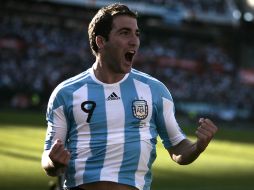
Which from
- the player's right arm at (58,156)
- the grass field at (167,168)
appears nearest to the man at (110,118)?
the player's right arm at (58,156)

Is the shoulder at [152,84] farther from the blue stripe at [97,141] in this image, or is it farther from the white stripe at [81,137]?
the white stripe at [81,137]

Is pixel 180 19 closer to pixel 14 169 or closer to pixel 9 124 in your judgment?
pixel 9 124

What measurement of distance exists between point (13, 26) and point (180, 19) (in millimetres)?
11051

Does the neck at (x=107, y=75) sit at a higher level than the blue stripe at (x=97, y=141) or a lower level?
higher

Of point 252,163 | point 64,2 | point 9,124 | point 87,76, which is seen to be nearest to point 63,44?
point 64,2

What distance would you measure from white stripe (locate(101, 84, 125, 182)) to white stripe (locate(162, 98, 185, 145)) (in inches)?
12.0

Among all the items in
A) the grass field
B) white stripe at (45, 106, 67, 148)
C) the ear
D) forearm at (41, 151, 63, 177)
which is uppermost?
the grass field

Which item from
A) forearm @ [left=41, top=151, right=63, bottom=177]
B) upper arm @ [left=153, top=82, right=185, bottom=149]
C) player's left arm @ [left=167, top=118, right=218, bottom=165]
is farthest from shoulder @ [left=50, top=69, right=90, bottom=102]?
player's left arm @ [left=167, top=118, right=218, bottom=165]

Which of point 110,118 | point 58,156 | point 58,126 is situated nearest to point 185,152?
point 110,118

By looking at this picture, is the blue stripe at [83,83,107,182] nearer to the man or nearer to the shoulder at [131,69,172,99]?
the man

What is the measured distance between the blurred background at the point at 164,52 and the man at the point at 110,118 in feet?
66.9

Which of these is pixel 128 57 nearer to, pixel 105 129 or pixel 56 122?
pixel 105 129

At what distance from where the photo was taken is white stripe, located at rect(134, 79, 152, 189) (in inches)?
144

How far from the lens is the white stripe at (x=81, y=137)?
3623 millimetres
